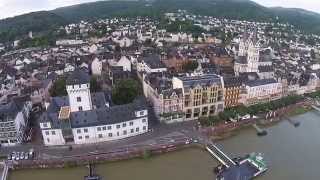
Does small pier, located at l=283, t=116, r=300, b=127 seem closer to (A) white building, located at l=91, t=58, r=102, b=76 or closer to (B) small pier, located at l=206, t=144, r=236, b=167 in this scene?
(B) small pier, located at l=206, t=144, r=236, b=167

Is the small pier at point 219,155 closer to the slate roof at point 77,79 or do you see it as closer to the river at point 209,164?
the river at point 209,164

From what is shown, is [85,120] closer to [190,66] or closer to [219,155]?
[219,155]

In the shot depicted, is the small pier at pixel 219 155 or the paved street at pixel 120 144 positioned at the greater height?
the paved street at pixel 120 144

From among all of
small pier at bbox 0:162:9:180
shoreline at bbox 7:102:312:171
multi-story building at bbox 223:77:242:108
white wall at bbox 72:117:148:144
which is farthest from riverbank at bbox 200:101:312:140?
small pier at bbox 0:162:9:180

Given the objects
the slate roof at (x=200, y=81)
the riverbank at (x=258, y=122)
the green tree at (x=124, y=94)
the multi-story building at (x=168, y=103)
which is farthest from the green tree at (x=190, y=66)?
the riverbank at (x=258, y=122)

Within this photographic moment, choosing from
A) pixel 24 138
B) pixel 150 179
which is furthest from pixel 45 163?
pixel 150 179

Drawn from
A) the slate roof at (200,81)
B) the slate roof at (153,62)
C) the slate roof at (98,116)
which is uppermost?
the slate roof at (200,81)

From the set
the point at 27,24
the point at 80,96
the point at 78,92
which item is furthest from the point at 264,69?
the point at 27,24
